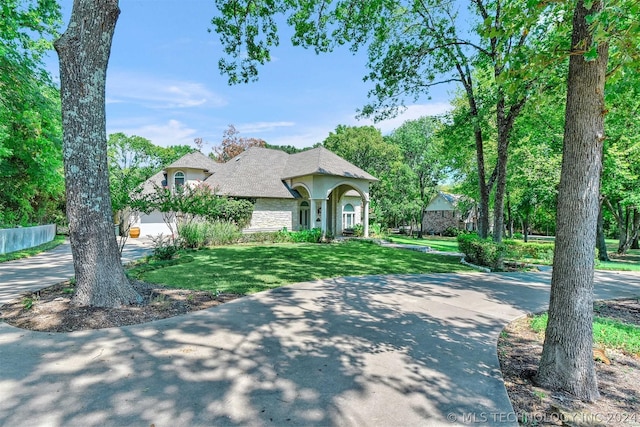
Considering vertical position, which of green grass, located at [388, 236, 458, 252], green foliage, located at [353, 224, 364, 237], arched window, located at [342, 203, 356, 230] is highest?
arched window, located at [342, 203, 356, 230]

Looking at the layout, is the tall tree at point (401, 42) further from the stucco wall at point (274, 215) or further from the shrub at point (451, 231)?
the shrub at point (451, 231)

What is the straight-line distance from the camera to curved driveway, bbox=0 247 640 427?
105 inches

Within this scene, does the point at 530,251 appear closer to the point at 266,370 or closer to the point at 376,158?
the point at 266,370

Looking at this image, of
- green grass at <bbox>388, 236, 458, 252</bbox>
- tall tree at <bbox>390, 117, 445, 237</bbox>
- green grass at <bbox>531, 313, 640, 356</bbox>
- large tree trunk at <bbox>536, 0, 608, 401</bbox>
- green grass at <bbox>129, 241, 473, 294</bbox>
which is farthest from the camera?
tall tree at <bbox>390, 117, 445, 237</bbox>

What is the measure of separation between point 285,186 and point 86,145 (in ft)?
59.1

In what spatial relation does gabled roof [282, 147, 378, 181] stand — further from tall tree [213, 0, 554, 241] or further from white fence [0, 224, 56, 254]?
white fence [0, 224, 56, 254]

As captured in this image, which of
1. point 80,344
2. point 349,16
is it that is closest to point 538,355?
point 80,344

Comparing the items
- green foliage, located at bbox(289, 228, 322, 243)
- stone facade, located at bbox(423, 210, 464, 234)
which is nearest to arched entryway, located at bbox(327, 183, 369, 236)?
green foliage, located at bbox(289, 228, 322, 243)

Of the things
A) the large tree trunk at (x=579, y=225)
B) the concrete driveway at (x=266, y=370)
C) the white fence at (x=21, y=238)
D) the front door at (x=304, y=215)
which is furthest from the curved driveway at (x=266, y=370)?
the front door at (x=304, y=215)

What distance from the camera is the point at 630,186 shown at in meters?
16.4

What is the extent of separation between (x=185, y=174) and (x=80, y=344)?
21.3m

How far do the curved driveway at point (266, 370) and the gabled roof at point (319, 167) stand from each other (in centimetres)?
1573

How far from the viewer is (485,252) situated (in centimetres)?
1173

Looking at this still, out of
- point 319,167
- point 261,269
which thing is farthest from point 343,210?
Result: point 261,269
